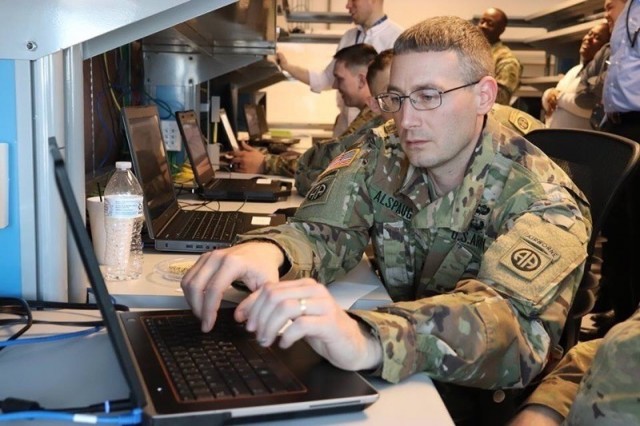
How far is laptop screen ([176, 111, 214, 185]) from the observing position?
2.17 meters

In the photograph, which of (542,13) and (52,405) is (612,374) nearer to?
(52,405)

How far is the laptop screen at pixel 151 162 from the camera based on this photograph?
1396 mm

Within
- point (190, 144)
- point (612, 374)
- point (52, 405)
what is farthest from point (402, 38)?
point (190, 144)

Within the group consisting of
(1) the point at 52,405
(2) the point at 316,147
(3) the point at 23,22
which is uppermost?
(3) the point at 23,22

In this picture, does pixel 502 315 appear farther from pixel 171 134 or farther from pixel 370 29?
pixel 370 29

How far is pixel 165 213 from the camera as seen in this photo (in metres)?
1.56

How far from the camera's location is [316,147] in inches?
93.6

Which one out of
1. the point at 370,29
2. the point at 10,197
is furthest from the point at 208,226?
the point at 370,29

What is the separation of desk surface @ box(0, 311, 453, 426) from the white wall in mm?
5487

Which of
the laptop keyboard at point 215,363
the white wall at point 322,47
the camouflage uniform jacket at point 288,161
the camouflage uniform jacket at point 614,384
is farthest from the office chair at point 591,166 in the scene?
the white wall at point 322,47

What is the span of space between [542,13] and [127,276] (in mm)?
5173

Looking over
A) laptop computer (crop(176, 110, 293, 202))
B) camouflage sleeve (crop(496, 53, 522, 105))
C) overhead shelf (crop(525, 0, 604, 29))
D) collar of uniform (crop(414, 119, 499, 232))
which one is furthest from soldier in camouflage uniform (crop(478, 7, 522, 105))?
collar of uniform (crop(414, 119, 499, 232))

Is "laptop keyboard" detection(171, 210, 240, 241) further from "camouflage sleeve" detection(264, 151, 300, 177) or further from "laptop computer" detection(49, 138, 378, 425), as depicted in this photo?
"camouflage sleeve" detection(264, 151, 300, 177)

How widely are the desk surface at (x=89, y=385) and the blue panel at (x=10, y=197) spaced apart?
0.10 m
